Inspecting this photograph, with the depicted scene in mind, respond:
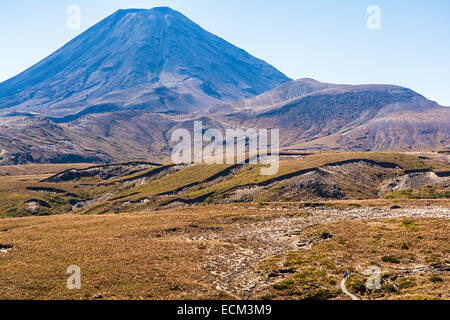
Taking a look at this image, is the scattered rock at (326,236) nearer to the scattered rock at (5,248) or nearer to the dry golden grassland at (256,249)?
the dry golden grassland at (256,249)

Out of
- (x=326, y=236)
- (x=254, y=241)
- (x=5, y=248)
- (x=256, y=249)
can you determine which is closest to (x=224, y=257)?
(x=256, y=249)

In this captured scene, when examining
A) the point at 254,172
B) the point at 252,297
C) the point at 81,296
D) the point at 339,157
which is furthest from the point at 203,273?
the point at 339,157

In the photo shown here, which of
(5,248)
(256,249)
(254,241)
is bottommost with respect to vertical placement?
(254,241)

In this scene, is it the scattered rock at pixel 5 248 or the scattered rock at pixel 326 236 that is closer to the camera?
the scattered rock at pixel 5 248

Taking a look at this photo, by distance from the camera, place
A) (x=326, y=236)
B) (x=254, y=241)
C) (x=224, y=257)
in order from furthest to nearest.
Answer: (x=254, y=241) < (x=326, y=236) < (x=224, y=257)

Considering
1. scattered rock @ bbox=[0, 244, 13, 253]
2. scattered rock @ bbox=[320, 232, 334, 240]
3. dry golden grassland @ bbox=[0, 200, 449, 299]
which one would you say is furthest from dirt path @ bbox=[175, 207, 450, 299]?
scattered rock @ bbox=[0, 244, 13, 253]

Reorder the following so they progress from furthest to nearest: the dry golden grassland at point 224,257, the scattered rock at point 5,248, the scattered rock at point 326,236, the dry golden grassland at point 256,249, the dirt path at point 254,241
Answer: the scattered rock at point 326,236, the scattered rock at point 5,248, the dirt path at point 254,241, the dry golden grassland at point 256,249, the dry golden grassland at point 224,257

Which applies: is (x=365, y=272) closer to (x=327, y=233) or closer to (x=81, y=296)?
(x=327, y=233)

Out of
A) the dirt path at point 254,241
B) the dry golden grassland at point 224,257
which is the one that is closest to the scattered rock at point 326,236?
the dry golden grassland at point 224,257

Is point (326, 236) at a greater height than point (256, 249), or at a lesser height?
greater

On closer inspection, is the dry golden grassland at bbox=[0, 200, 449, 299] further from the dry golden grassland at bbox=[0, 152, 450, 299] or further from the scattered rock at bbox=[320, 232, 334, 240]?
the scattered rock at bbox=[320, 232, 334, 240]

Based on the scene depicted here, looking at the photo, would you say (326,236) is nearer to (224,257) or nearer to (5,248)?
(224,257)
